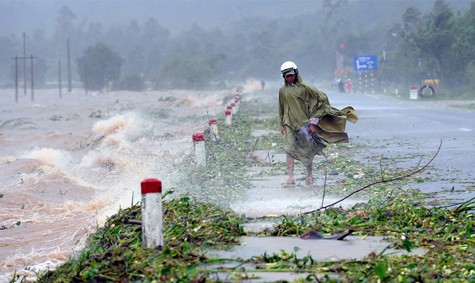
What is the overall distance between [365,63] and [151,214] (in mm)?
74642

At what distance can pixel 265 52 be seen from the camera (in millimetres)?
124750

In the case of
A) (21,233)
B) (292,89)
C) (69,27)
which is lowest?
(21,233)

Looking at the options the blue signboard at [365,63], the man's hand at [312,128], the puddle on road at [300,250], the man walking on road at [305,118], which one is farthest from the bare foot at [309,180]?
the blue signboard at [365,63]

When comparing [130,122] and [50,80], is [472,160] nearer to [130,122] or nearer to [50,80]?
[130,122]

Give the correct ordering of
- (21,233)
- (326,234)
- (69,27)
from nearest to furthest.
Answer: (326,234)
(21,233)
(69,27)

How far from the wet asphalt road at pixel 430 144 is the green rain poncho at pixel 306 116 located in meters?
1.48

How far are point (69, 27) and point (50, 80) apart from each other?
38948 mm

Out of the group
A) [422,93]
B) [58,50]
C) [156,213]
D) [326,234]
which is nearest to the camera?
[156,213]

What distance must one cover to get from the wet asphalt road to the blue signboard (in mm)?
47439

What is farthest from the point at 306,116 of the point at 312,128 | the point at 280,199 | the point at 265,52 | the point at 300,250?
the point at 265,52

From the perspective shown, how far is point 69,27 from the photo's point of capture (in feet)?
564

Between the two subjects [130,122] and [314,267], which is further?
[130,122]

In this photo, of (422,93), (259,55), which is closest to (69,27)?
(259,55)

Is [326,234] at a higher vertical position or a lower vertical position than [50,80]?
lower
